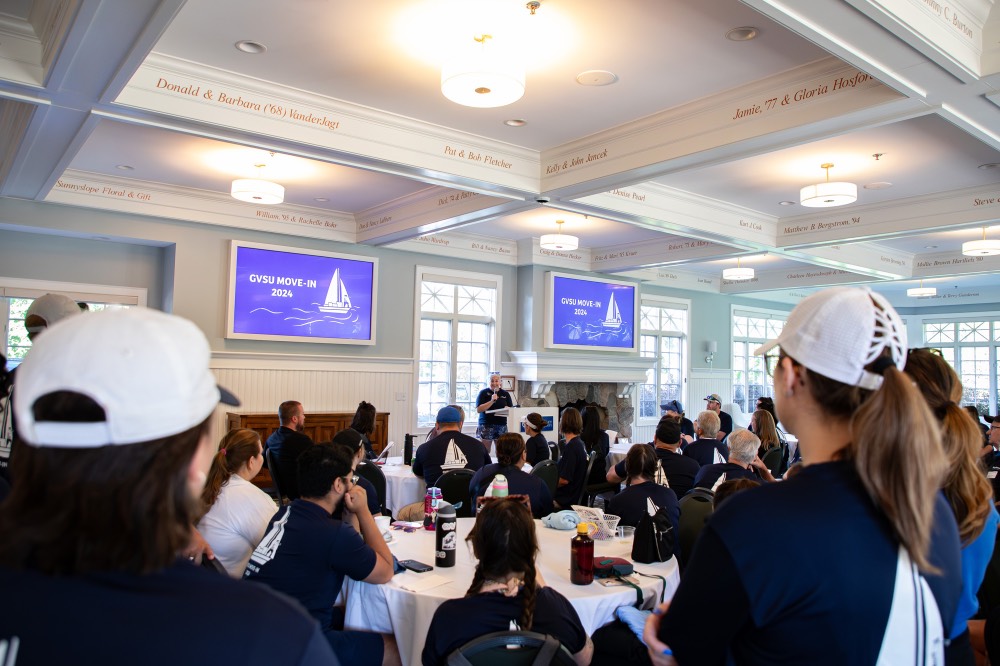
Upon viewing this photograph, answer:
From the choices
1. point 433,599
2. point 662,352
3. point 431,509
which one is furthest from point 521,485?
point 662,352

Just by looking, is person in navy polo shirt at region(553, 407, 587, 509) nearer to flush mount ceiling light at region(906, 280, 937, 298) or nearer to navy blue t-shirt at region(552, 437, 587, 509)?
navy blue t-shirt at region(552, 437, 587, 509)

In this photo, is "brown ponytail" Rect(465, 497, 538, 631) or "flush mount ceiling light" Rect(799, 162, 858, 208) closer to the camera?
"brown ponytail" Rect(465, 497, 538, 631)

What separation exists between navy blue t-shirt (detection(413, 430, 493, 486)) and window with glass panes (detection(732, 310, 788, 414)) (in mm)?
9583

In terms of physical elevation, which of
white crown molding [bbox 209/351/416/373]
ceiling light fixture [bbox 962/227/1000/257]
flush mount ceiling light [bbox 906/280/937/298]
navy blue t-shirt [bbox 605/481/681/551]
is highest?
ceiling light fixture [bbox 962/227/1000/257]

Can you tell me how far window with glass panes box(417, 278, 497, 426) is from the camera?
386 inches

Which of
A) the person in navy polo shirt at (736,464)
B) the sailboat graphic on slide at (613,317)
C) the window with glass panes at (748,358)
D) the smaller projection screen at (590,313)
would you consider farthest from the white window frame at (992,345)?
the person in navy polo shirt at (736,464)

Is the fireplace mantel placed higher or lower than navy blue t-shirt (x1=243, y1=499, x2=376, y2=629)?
higher

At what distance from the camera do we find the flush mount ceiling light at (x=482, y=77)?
145 inches

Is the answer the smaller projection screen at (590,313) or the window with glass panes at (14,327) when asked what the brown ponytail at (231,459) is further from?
the smaller projection screen at (590,313)

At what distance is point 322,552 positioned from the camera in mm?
2570

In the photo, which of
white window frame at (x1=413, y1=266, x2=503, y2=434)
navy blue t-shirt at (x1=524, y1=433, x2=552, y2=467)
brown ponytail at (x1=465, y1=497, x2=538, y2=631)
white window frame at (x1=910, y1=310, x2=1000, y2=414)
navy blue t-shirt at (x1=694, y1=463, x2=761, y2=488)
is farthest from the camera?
white window frame at (x1=910, y1=310, x2=1000, y2=414)

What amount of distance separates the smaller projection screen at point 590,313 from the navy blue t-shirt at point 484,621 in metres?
8.09

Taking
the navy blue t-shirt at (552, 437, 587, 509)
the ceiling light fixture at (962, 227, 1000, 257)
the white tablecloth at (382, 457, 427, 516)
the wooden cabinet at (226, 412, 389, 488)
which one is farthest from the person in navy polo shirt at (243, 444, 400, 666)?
the ceiling light fixture at (962, 227, 1000, 257)

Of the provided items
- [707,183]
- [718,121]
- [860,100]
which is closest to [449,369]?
[707,183]
